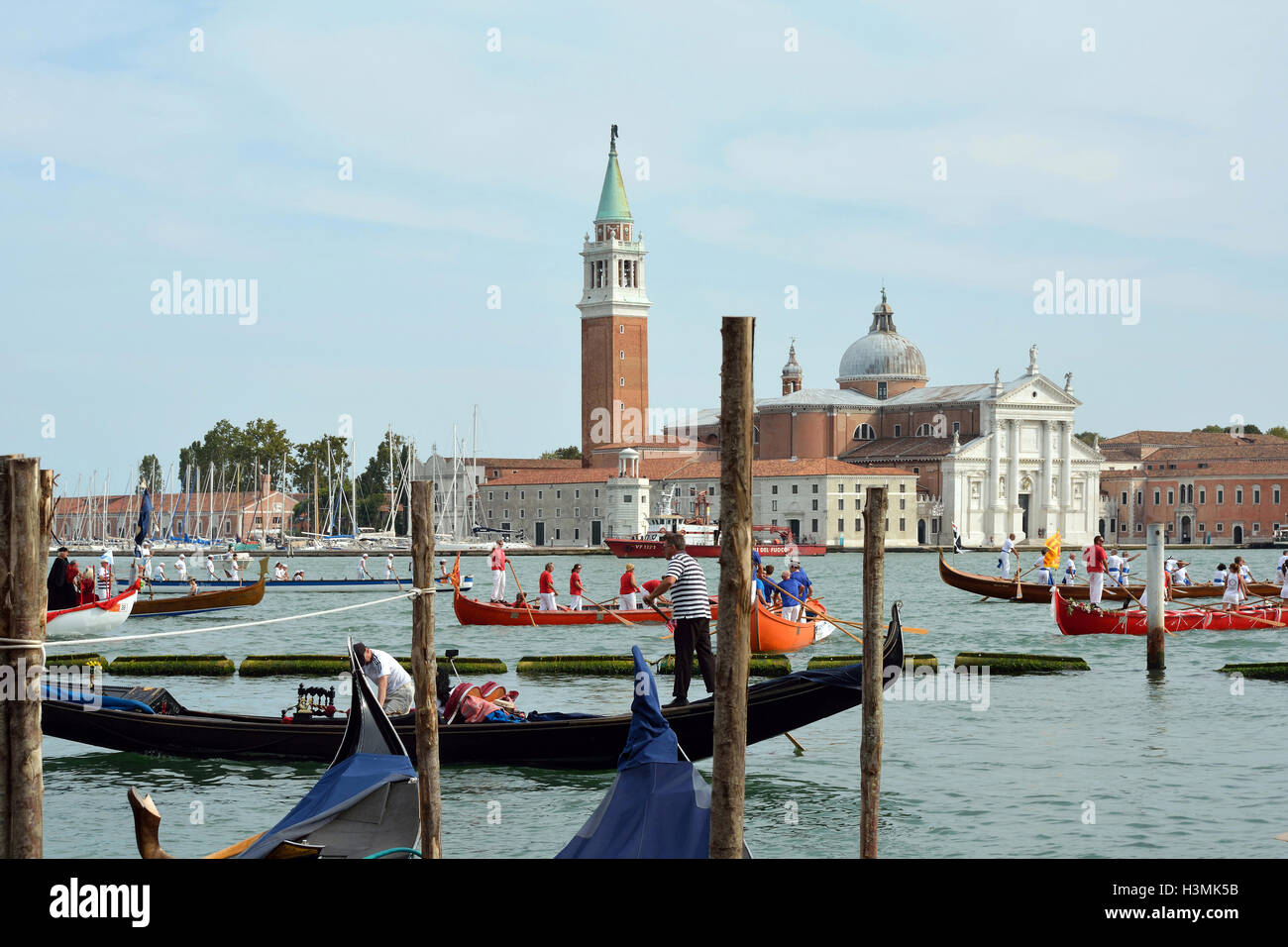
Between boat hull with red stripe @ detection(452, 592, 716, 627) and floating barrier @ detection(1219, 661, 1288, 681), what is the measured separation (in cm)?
824

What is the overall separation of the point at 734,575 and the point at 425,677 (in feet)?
6.75

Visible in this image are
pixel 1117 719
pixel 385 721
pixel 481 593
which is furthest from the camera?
pixel 481 593

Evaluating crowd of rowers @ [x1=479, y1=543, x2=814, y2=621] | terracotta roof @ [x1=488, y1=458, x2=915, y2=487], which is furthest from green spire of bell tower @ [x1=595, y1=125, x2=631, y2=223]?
crowd of rowers @ [x1=479, y1=543, x2=814, y2=621]

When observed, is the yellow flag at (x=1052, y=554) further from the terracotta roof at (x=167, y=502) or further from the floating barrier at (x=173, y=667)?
the terracotta roof at (x=167, y=502)

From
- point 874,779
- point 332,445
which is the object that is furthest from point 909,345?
point 874,779

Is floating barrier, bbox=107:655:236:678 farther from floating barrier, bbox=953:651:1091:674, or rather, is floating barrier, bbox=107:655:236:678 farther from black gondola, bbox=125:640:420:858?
black gondola, bbox=125:640:420:858

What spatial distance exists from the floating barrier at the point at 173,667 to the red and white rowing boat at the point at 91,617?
3.34 m

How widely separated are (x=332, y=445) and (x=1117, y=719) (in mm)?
65828

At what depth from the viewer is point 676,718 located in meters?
8.84

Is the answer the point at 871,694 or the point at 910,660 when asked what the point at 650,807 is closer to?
the point at 871,694

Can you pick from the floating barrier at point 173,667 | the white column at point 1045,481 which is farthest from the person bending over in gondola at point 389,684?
the white column at point 1045,481

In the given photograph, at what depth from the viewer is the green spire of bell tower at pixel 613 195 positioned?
77.5 metres

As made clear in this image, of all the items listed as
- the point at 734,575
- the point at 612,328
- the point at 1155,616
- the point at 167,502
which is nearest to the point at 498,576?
the point at 1155,616

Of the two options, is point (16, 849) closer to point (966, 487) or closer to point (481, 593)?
point (481, 593)
